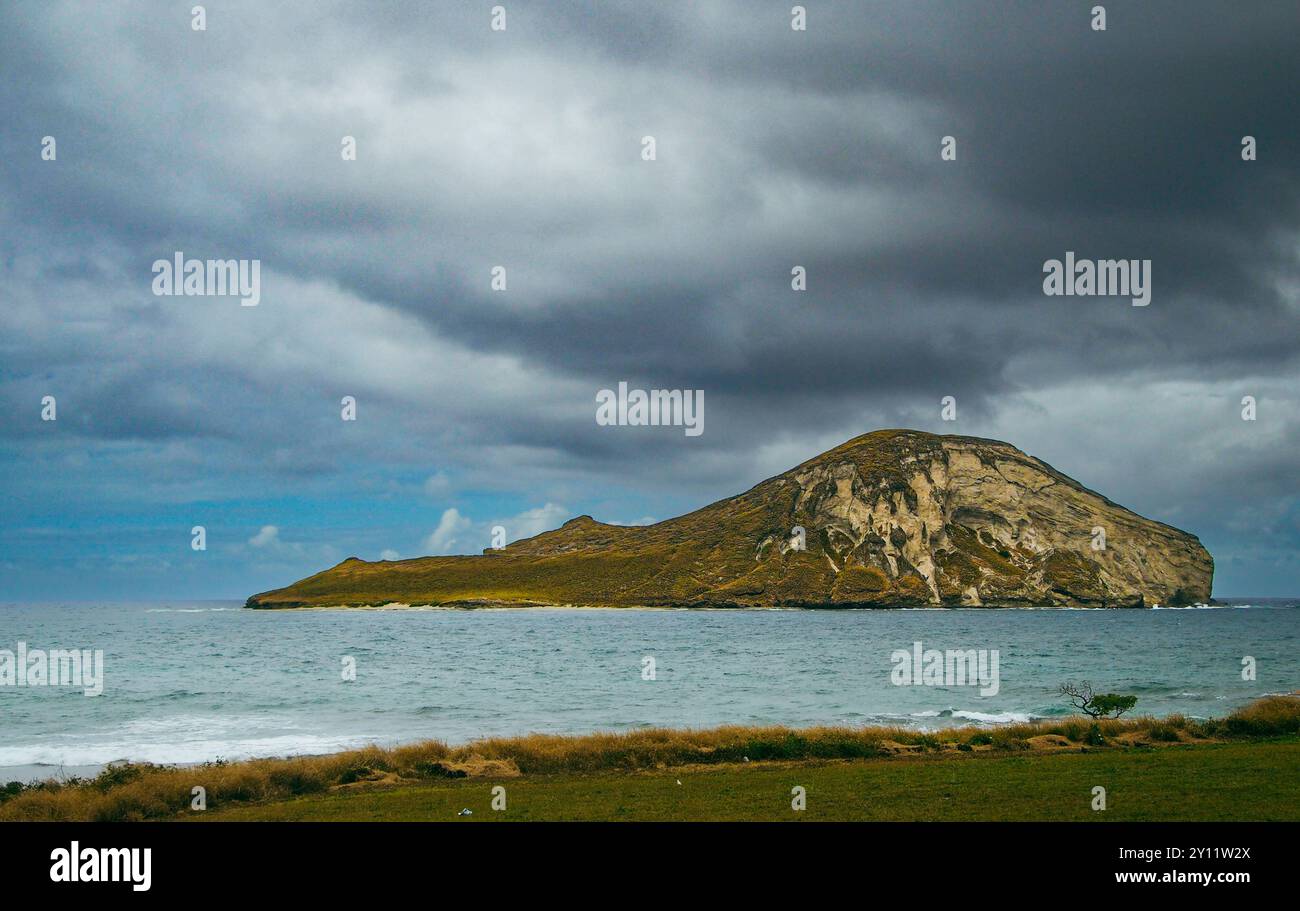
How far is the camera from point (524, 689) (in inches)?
2333

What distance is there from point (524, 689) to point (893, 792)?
42073mm

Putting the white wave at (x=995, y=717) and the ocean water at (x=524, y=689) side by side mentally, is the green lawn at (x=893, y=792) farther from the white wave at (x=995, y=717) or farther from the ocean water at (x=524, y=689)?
the white wave at (x=995, y=717)

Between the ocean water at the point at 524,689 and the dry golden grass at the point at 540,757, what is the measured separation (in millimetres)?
9326

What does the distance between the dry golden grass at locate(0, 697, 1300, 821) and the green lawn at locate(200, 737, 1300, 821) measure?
1330mm

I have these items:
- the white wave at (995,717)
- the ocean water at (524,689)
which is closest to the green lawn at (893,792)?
the ocean water at (524,689)

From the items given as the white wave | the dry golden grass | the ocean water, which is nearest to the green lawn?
the dry golden grass

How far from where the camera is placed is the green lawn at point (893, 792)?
58.5 ft

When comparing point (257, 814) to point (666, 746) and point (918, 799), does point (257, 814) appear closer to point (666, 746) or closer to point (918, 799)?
point (666, 746)

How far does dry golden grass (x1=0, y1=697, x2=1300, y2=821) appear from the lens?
2222 cm

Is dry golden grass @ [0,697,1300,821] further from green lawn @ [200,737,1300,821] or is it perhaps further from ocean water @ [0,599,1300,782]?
ocean water @ [0,599,1300,782]

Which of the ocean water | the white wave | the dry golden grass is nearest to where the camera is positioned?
the dry golden grass

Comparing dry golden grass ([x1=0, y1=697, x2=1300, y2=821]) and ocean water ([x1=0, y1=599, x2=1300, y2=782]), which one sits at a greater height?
dry golden grass ([x1=0, y1=697, x2=1300, y2=821])

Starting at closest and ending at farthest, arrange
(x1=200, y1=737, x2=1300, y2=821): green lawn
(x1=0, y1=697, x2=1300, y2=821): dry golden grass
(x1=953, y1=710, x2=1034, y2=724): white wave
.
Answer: (x1=200, y1=737, x2=1300, y2=821): green lawn, (x1=0, y1=697, x2=1300, y2=821): dry golden grass, (x1=953, y1=710, x2=1034, y2=724): white wave
